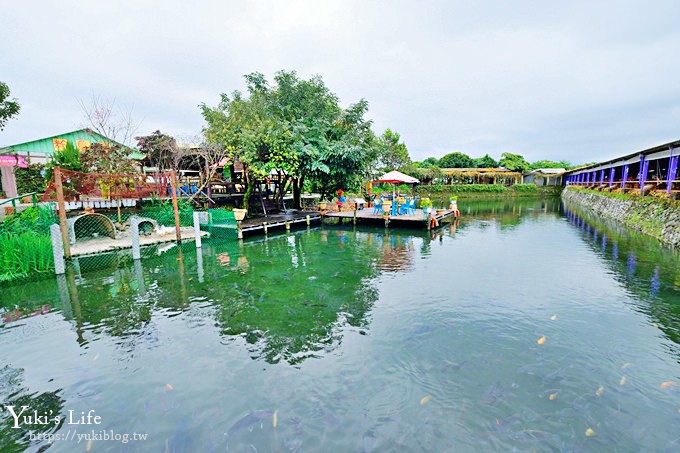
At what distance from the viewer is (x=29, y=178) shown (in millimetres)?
19391

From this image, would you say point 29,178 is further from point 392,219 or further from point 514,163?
point 514,163

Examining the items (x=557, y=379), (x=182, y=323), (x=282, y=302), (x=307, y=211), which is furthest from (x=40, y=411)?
(x=307, y=211)

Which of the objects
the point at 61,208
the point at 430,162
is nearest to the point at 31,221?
the point at 61,208

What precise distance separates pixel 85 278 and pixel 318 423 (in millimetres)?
9427

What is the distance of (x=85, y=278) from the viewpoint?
10141 mm

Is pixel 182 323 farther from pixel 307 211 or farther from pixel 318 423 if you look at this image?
pixel 307 211

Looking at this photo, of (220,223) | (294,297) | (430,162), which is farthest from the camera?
(430,162)

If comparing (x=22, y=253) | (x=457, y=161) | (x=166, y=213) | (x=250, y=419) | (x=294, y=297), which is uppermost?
(x=457, y=161)

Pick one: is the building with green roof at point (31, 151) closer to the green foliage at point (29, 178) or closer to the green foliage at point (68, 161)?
the green foliage at point (29, 178)

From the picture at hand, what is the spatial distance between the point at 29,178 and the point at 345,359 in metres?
23.1

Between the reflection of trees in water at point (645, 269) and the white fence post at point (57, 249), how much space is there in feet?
50.0

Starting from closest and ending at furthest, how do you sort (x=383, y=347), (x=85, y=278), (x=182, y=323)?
(x=383, y=347)
(x=182, y=323)
(x=85, y=278)

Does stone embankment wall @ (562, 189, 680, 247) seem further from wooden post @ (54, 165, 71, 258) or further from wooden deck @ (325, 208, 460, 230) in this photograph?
wooden post @ (54, 165, 71, 258)

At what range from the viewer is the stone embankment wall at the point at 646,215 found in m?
14.8
